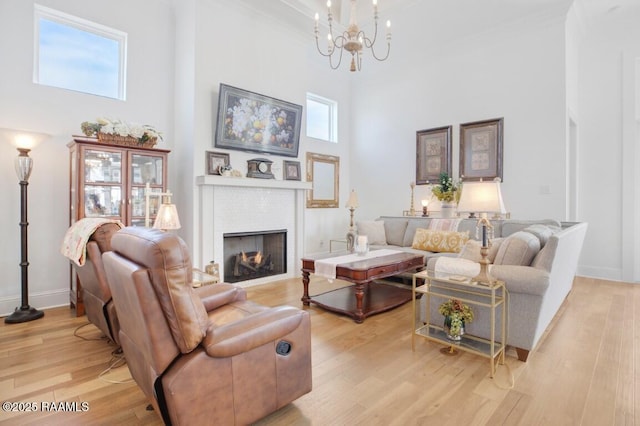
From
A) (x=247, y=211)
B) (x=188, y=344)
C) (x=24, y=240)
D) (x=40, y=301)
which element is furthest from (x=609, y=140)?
(x=40, y=301)

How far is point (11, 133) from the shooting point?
3055 mm

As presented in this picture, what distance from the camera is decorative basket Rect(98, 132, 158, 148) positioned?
346cm

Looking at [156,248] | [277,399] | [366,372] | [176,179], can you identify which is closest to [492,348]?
[366,372]

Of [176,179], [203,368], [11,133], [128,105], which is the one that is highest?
[128,105]

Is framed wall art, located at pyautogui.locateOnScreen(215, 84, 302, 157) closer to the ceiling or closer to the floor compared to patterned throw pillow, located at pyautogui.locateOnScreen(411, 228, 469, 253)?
closer to the ceiling

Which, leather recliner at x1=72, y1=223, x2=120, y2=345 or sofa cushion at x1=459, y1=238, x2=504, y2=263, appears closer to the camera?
leather recliner at x1=72, y1=223, x2=120, y2=345

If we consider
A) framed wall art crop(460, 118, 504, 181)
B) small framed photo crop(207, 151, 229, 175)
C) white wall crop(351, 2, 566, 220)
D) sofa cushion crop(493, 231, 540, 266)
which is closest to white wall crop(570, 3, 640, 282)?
white wall crop(351, 2, 566, 220)

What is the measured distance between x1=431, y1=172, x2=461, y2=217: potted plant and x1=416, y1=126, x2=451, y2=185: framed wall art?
384mm

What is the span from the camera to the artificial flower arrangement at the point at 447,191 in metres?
5.12

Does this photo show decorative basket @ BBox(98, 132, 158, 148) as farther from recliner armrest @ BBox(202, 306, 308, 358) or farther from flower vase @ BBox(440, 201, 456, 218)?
flower vase @ BBox(440, 201, 456, 218)

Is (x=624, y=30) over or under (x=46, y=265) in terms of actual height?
over

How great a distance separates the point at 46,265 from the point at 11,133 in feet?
4.67

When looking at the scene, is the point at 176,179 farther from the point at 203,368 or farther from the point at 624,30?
the point at 624,30

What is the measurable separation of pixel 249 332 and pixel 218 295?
0.84m
